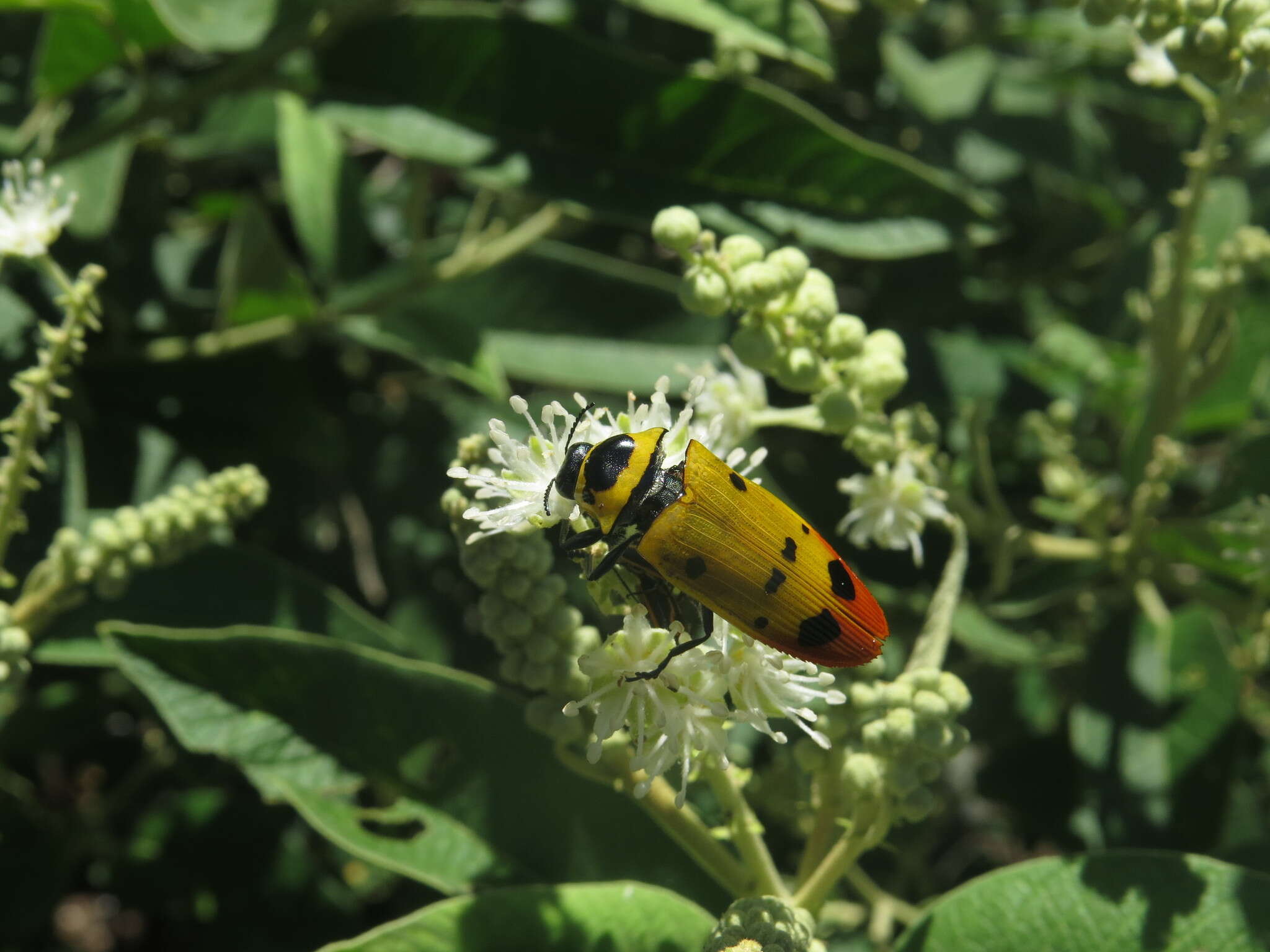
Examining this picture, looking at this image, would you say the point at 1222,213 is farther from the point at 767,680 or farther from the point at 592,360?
the point at 767,680

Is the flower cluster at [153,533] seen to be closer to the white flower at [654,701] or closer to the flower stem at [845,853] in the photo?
the white flower at [654,701]

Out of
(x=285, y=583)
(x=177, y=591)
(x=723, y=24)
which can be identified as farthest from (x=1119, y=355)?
(x=177, y=591)

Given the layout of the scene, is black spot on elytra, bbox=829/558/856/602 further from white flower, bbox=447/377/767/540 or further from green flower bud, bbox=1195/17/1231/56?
green flower bud, bbox=1195/17/1231/56

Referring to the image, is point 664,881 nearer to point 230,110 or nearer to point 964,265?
point 964,265

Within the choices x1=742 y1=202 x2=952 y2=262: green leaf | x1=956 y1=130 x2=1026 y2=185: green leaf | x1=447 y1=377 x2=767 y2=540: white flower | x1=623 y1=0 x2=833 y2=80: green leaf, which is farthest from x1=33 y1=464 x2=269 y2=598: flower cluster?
x1=956 y1=130 x2=1026 y2=185: green leaf

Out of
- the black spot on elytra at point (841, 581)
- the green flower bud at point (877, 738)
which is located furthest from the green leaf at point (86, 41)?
the green flower bud at point (877, 738)
